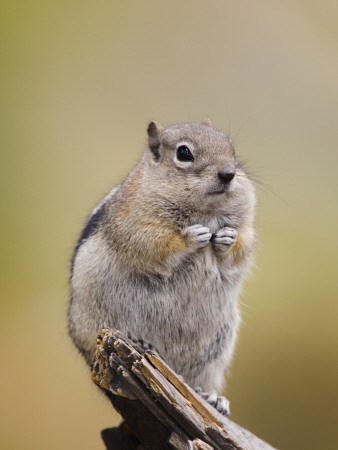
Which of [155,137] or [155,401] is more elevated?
[155,137]

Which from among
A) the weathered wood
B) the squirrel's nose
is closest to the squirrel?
the squirrel's nose

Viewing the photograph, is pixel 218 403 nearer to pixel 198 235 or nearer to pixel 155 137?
pixel 198 235

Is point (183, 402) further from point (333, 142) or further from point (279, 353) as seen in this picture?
point (333, 142)

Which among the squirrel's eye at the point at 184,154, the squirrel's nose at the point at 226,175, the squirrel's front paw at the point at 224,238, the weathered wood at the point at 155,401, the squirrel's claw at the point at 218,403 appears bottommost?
the squirrel's claw at the point at 218,403

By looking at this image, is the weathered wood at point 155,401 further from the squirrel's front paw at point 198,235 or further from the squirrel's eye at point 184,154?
the squirrel's eye at point 184,154

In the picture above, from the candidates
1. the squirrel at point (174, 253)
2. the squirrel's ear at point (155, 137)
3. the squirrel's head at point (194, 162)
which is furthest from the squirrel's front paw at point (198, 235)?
the squirrel's ear at point (155, 137)

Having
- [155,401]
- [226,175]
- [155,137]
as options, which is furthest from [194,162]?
[155,401]

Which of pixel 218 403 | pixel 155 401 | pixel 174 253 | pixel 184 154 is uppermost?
pixel 184 154

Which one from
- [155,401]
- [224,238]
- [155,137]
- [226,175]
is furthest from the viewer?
[155,137]

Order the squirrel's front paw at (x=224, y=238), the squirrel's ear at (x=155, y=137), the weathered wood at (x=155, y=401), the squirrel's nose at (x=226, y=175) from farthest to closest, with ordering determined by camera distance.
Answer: the squirrel's ear at (x=155, y=137)
the squirrel's front paw at (x=224, y=238)
the squirrel's nose at (x=226, y=175)
the weathered wood at (x=155, y=401)
